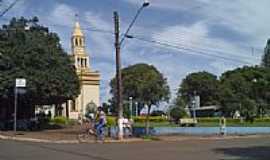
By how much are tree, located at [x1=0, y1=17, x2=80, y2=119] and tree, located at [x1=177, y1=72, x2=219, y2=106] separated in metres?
80.6

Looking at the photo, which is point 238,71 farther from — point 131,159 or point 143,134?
point 131,159

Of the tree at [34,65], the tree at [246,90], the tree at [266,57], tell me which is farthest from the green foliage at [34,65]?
the tree at [266,57]

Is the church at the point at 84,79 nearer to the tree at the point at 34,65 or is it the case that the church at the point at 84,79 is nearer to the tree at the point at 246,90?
the tree at the point at 246,90

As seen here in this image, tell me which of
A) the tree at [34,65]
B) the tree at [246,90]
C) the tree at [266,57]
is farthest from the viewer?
the tree at [266,57]

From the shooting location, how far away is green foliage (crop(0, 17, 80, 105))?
46.2 meters

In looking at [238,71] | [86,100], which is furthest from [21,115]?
[238,71]

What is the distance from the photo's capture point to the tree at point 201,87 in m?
131

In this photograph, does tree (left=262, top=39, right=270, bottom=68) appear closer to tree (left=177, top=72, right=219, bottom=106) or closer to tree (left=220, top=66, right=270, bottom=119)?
tree (left=220, top=66, right=270, bottom=119)

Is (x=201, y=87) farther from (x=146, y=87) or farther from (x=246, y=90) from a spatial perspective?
(x=246, y=90)

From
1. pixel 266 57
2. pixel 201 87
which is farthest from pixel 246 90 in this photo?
pixel 201 87

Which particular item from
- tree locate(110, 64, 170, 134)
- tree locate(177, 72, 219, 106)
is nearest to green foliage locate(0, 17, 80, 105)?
tree locate(110, 64, 170, 134)

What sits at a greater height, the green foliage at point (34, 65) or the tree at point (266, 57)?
the tree at point (266, 57)

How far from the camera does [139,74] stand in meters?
119

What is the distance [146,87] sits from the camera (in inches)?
4609
